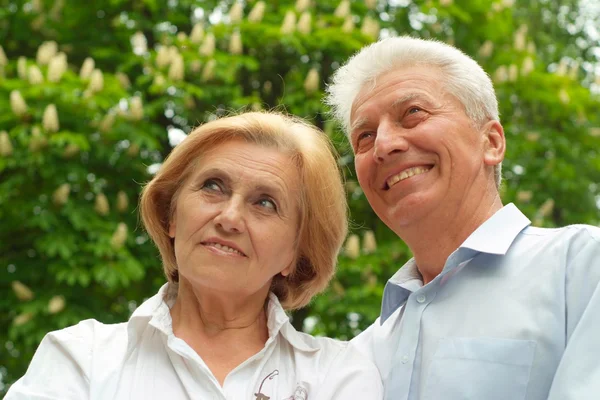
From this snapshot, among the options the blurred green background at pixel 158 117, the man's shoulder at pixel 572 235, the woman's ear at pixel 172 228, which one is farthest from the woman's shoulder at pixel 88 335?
the blurred green background at pixel 158 117

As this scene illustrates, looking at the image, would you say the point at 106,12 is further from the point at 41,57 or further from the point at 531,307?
the point at 531,307

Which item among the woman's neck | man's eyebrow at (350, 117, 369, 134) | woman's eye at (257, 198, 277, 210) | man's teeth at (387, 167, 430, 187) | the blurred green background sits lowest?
the blurred green background

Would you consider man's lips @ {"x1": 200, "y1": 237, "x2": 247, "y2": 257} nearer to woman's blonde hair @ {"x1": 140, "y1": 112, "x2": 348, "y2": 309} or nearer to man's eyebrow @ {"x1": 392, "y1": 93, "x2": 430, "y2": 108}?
woman's blonde hair @ {"x1": 140, "y1": 112, "x2": 348, "y2": 309}

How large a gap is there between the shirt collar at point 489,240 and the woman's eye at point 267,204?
0.55 meters

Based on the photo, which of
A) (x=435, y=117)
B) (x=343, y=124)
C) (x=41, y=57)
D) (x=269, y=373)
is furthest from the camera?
(x=41, y=57)

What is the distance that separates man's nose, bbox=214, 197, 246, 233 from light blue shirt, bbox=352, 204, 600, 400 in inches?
25.4

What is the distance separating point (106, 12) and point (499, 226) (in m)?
5.14

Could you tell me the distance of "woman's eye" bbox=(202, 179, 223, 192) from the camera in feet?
8.98

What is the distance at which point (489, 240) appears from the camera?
8.87ft

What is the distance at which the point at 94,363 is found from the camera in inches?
97.7

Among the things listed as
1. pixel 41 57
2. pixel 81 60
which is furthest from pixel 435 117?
pixel 81 60

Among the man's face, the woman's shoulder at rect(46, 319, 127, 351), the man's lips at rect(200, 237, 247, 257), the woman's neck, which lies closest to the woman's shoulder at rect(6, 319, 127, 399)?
the woman's shoulder at rect(46, 319, 127, 351)

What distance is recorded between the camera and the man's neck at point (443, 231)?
9.40 ft

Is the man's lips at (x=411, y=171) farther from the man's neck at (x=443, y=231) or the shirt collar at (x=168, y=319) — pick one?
the shirt collar at (x=168, y=319)
